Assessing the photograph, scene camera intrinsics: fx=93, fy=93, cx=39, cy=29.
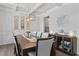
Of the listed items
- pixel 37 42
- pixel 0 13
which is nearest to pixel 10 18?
pixel 0 13

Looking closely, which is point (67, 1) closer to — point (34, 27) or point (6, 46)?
point (34, 27)

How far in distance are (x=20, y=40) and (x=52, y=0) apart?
2.86 feet

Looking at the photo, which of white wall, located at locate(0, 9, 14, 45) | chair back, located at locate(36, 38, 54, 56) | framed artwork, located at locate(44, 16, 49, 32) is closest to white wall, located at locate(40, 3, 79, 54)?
framed artwork, located at locate(44, 16, 49, 32)

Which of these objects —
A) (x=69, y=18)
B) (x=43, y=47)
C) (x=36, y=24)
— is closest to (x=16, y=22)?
(x=36, y=24)

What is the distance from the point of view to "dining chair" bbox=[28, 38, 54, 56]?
5.19 ft

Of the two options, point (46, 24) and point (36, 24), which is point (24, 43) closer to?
point (36, 24)

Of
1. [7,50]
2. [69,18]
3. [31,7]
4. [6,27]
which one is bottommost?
[7,50]

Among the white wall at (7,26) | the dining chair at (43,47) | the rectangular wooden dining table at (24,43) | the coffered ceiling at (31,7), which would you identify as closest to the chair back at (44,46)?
the dining chair at (43,47)

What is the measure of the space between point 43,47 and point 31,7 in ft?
2.34

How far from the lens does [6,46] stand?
1547mm

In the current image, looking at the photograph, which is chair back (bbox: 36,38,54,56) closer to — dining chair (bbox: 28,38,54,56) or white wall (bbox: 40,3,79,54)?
dining chair (bbox: 28,38,54,56)

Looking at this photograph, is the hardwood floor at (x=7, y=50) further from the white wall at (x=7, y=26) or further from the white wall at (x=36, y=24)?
the white wall at (x=36, y=24)

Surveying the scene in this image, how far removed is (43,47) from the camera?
1621mm

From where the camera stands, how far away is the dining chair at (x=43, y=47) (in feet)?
5.19
